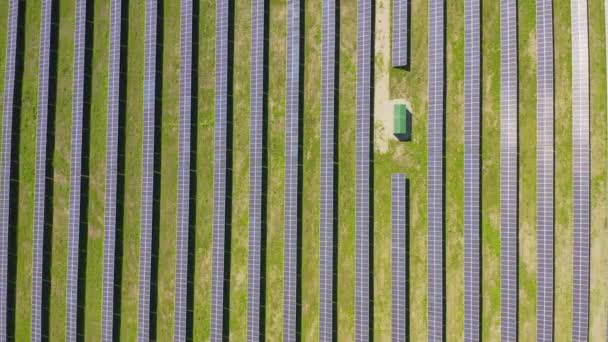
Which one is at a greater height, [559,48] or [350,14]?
[350,14]

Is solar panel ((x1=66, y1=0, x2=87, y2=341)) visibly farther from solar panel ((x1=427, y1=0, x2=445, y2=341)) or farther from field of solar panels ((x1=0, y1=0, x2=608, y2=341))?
solar panel ((x1=427, y1=0, x2=445, y2=341))

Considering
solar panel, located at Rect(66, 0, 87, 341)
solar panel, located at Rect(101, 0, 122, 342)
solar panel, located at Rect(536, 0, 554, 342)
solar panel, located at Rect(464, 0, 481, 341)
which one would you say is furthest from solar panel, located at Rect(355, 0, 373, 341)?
solar panel, located at Rect(66, 0, 87, 341)

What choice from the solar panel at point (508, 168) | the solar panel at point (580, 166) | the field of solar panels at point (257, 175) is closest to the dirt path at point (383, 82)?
the field of solar panels at point (257, 175)

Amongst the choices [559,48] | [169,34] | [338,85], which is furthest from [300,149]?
[559,48]

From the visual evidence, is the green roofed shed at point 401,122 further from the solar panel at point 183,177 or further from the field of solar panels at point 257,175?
the solar panel at point 183,177

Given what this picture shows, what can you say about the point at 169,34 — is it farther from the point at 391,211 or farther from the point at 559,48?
the point at 559,48

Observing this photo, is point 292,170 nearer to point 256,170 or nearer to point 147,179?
point 256,170
